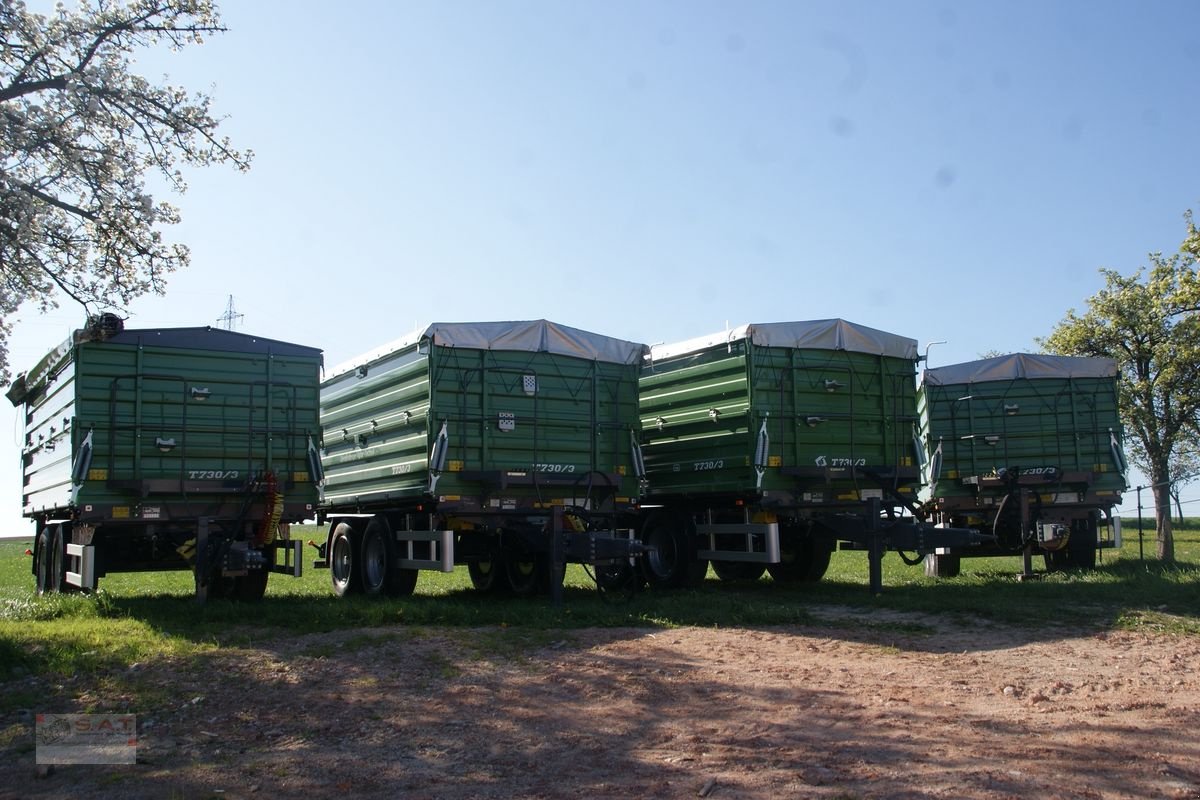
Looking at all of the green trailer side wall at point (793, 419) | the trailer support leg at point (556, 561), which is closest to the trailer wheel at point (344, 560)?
the trailer support leg at point (556, 561)

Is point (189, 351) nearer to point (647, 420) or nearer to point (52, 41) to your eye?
point (52, 41)

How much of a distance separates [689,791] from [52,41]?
12.0m

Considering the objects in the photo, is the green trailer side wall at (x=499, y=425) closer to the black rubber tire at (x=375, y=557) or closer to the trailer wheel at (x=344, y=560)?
the black rubber tire at (x=375, y=557)

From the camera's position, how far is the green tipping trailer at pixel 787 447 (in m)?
13.1

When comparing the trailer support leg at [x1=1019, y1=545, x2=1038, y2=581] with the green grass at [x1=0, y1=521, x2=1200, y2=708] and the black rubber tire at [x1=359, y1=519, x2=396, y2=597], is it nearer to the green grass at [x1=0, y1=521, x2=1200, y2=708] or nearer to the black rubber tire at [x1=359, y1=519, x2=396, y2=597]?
the green grass at [x1=0, y1=521, x2=1200, y2=708]

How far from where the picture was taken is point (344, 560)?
Answer: 48.9 ft

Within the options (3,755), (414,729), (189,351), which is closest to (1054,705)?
(414,729)

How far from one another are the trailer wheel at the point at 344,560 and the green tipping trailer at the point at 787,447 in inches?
159

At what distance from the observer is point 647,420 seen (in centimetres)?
1557

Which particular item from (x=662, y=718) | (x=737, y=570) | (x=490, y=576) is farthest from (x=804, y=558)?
(x=662, y=718)

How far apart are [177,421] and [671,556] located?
6.56 metres

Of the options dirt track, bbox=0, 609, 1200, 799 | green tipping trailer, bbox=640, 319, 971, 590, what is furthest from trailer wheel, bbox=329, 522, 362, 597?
dirt track, bbox=0, 609, 1200, 799

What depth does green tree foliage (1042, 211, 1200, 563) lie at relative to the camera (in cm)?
2172

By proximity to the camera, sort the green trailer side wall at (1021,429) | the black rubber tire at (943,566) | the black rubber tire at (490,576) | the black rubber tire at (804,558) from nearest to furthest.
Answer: the black rubber tire at (490,576) < the black rubber tire at (804,558) < the green trailer side wall at (1021,429) < the black rubber tire at (943,566)
